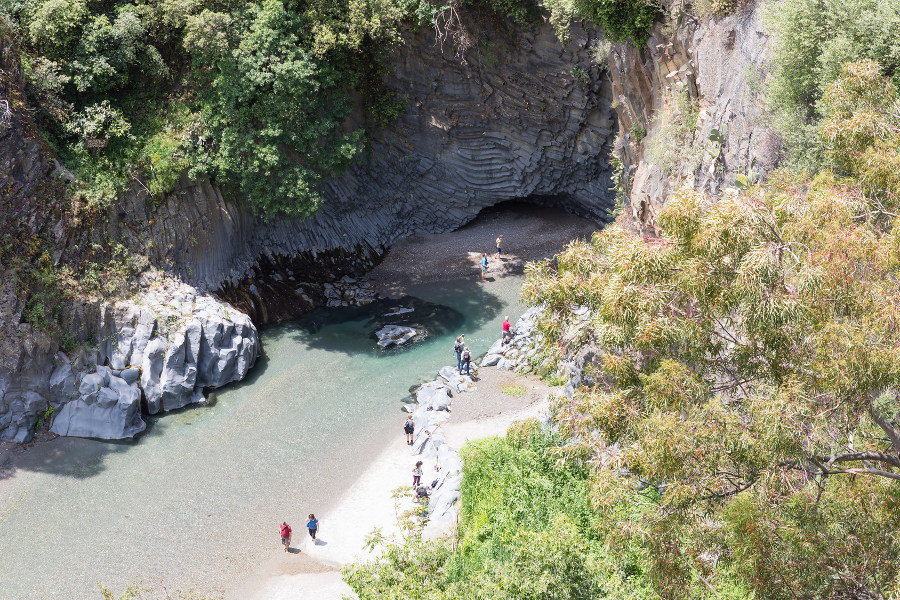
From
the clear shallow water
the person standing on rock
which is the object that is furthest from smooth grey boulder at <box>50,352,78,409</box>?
Answer: the person standing on rock

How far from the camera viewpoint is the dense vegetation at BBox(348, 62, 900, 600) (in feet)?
27.6

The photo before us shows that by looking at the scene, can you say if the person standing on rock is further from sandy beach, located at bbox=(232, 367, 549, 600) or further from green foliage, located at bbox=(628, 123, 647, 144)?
green foliage, located at bbox=(628, 123, 647, 144)

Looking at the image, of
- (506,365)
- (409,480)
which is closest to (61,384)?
(409,480)

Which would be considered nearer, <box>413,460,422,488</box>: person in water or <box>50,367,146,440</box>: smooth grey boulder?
<box>413,460,422,488</box>: person in water

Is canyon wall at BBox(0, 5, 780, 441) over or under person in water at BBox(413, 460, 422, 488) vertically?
over

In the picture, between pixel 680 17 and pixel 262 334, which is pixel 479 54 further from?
pixel 262 334

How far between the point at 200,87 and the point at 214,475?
14722 millimetres

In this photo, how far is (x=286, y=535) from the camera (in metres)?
18.0

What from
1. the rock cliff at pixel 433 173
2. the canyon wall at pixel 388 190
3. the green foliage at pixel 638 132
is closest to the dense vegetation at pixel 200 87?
the canyon wall at pixel 388 190

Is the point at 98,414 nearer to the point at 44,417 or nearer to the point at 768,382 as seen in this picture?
the point at 44,417

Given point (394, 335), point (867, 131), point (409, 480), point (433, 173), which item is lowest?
point (409, 480)

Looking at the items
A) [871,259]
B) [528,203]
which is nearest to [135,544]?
[871,259]

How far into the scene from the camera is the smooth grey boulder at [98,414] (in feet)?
72.6

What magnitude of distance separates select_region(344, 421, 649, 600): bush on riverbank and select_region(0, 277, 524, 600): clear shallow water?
469 cm
